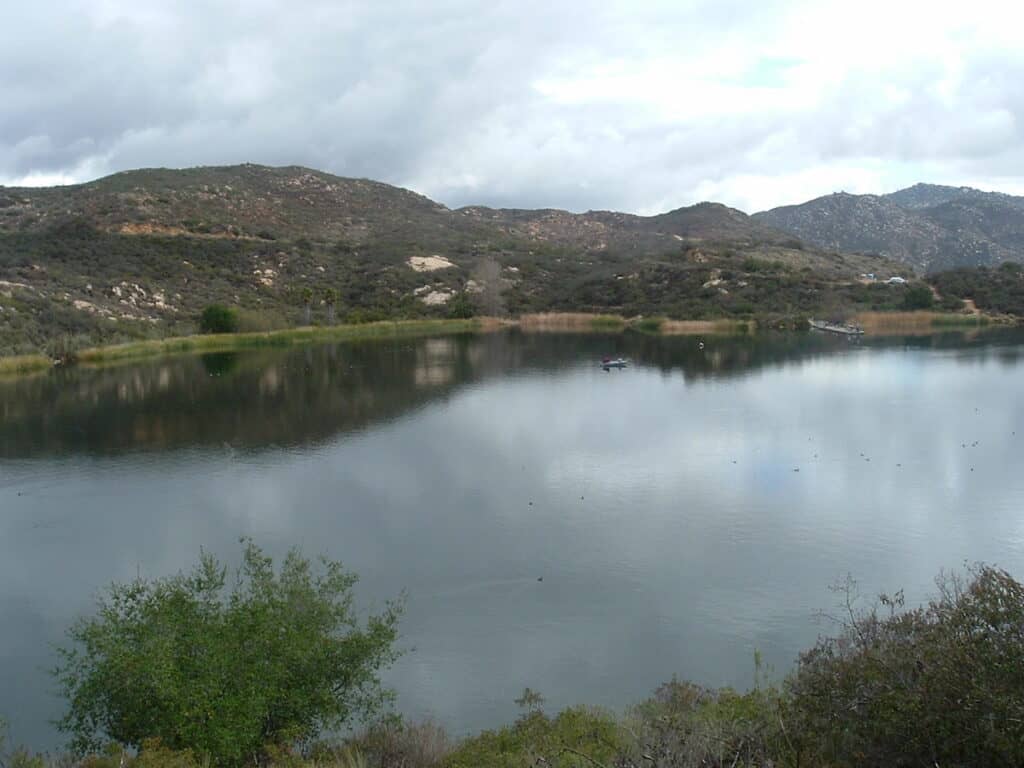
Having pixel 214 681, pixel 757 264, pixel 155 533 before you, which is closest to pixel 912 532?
pixel 214 681

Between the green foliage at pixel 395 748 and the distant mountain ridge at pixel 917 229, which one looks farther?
the distant mountain ridge at pixel 917 229

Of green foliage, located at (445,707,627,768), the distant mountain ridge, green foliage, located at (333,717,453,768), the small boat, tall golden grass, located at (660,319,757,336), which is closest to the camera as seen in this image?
green foliage, located at (445,707,627,768)

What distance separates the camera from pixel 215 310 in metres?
53.3

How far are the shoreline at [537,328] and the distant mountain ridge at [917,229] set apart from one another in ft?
187

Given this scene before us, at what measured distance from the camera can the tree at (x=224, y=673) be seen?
8.14 metres

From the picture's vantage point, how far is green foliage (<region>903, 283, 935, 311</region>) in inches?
2628

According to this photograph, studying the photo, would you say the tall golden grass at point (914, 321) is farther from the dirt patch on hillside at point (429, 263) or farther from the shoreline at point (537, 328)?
the dirt patch on hillside at point (429, 263)

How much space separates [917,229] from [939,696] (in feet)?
460

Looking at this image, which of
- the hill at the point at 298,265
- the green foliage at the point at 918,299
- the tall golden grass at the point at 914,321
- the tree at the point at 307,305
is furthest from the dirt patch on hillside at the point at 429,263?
the green foliage at the point at 918,299

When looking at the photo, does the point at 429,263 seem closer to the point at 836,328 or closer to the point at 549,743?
the point at 836,328

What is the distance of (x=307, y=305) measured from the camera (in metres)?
62.6

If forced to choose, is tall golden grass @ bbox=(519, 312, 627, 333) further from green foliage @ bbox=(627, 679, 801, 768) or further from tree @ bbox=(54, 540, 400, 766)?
green foliage @ bbox=(627, 679, 801, 768)

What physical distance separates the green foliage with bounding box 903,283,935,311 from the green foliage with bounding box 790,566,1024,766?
66.2 m

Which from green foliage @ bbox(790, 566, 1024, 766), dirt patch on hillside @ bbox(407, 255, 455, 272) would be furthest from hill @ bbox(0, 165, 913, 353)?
green foliage @ bbox(790, 566, 1024, 766)
